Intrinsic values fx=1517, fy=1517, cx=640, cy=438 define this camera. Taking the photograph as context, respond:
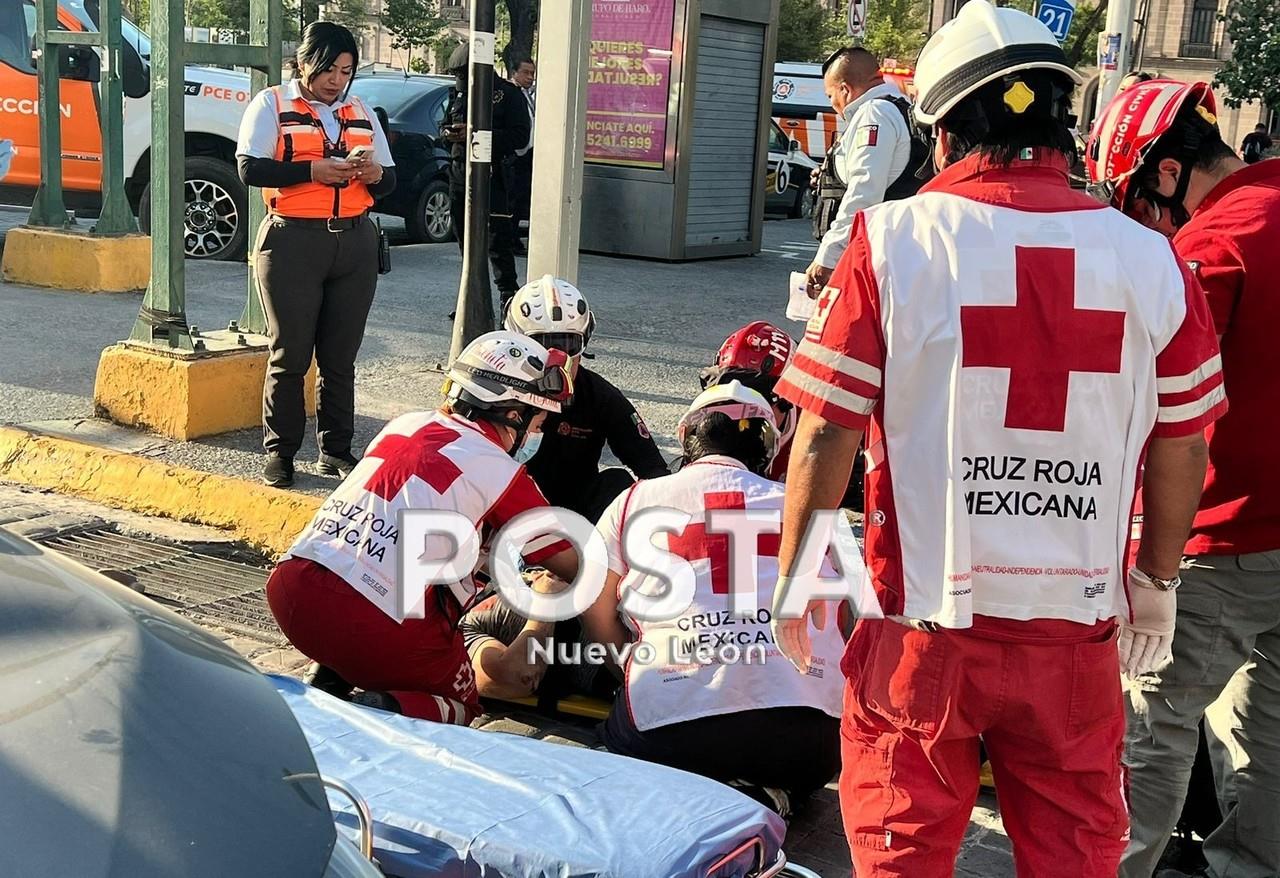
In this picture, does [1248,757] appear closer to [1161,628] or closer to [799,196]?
[1161,628]

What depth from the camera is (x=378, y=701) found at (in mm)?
4352

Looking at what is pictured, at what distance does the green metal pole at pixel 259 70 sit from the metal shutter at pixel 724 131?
22.2ft

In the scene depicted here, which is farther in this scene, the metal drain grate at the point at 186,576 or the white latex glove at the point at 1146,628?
the metal drain grate at the point at 186,576

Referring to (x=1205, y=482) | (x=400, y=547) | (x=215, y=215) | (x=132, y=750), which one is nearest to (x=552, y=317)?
(x=400, y=547)

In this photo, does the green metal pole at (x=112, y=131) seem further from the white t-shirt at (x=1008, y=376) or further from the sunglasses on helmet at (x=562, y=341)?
the white t-shirt at (x=1008, y=376)

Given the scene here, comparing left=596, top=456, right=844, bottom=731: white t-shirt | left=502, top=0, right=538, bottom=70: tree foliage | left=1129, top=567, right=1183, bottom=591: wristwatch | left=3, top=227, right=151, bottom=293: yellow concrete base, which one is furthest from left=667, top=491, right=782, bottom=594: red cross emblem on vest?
left=502, top=0, right=538, bottom=70: tree foliage

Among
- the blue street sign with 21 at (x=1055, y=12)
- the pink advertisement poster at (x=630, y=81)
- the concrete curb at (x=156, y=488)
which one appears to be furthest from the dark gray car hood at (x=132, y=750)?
the pink advertisement poster at (x=630, y=81)

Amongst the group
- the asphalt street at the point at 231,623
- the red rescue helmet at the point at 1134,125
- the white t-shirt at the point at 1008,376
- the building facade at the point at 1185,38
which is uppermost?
the building facade at the point at 1185,38

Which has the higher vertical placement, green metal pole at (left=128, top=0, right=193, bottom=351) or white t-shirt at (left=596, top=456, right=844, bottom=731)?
green metal pole at (left=128, top=0, right=193, bottom=351)

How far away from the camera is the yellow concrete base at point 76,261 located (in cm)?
1072

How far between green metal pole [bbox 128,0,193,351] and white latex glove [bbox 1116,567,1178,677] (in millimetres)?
5409

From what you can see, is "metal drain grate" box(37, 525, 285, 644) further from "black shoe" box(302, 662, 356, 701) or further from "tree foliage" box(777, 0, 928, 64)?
"tree foliage" box(777, 0, 928, 64)

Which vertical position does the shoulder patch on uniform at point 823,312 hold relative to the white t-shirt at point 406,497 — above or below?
above

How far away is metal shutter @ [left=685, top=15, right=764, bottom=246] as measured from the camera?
46.8 ft
